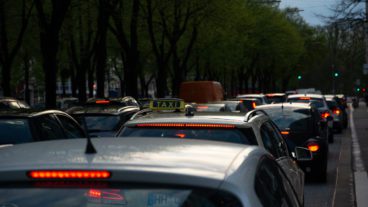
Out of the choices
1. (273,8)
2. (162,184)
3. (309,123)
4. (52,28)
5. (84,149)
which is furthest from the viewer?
(273,8)

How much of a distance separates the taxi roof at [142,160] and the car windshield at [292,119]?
10.8 meters

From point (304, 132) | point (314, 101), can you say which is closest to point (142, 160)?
point (304, 132)

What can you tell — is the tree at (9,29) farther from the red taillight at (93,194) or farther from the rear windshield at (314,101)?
the red taillight at (93,194)

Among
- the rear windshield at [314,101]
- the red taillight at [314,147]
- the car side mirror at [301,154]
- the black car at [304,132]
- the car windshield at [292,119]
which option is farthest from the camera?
the rear windshield at [314,101]

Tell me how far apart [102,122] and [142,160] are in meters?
11.8

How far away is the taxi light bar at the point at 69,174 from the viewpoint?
328 cm

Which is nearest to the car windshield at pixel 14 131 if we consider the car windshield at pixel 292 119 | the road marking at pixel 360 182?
the road marking at pixel 360 182

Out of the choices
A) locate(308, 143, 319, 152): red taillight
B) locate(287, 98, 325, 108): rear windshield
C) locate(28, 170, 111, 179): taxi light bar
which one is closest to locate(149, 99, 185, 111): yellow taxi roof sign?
locate(308, 143, 319, 152): red taillight

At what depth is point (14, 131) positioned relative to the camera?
10.8 metres

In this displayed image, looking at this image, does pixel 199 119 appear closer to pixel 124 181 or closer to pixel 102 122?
pixel 124 181

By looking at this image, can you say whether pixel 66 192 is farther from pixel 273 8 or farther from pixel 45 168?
pixel 273 8

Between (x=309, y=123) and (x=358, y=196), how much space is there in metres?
3.04

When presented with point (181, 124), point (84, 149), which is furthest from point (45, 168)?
point (181, 124)

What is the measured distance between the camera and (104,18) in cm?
3534
